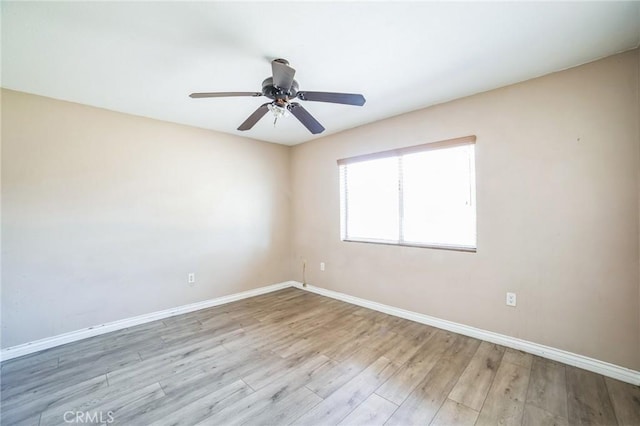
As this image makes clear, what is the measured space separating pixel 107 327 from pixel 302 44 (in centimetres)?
331

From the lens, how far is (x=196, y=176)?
3.41 m

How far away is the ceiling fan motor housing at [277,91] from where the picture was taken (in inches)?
72.7

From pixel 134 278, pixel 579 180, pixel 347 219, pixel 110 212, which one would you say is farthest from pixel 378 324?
pixel 110 212

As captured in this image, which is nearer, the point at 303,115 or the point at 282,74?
the point at 282,74

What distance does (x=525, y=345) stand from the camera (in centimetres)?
226

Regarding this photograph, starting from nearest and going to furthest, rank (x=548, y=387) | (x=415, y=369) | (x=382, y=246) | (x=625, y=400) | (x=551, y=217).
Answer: (x=625, y=400) → (x=548, y=387) → (x=415, y=369) → (x=551, y=217) → (x=382, y=246)

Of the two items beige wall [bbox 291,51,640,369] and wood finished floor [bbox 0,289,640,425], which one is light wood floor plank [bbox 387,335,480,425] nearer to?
wood finished floor [bbox 0,289,640,425]

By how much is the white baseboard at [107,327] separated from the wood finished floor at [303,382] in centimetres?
10

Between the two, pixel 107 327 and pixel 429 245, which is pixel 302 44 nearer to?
pixel 429 245

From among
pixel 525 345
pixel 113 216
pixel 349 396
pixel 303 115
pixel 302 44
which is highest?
pixel 302 44

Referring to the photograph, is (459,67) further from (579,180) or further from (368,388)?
(368,388)

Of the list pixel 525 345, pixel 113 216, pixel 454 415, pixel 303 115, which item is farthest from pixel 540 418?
pixel 113 216

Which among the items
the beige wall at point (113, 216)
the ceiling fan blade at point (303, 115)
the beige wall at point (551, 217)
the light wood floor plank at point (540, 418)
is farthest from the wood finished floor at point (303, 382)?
the ceiling fan blade at point (303, 115)

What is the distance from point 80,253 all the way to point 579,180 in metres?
Result: 4.57
